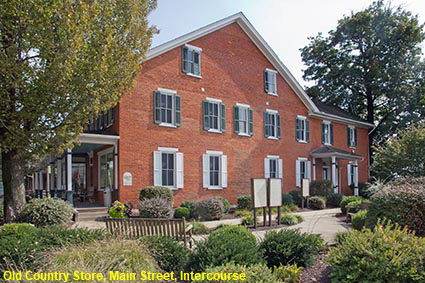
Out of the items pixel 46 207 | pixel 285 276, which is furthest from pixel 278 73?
pixel 285 276

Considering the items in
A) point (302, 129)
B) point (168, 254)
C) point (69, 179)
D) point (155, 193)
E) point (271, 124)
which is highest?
point (271, 124)

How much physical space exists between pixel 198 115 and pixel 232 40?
5.30 metres

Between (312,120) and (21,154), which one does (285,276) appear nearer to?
(21,154)

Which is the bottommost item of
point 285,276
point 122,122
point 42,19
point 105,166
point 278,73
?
point 285,276

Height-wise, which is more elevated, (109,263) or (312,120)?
(312,120)

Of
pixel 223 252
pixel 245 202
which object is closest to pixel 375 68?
pixel 245 202

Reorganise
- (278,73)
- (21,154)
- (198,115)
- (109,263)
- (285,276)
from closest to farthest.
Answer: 1. (109,263)
2. (285,276)
3. (21,154)
4. (198,115)
5. (278,73)

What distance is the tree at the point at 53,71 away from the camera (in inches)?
406

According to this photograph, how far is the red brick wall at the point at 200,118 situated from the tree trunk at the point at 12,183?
5.58 metres

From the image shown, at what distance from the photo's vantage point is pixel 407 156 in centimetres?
2141

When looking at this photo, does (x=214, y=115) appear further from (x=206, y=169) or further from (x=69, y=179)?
(x=69, y=179)

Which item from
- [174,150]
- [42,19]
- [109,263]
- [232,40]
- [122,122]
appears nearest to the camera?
[109,263]

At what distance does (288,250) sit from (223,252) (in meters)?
1.37

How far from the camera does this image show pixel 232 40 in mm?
22875
